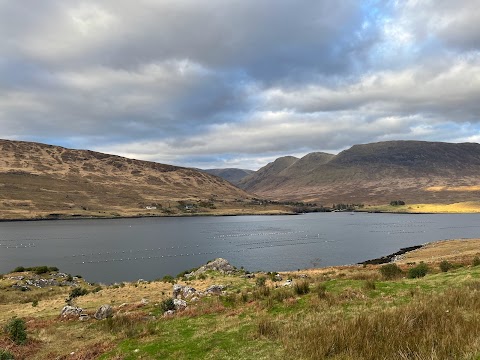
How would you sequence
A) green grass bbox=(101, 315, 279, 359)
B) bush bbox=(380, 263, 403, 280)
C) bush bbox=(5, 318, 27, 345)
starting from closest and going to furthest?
green grass bbox=(101, 315, 279, 359) → bush bbox=(5, 318, 27, 345) → bush bbox=(380, 263, 403, 280)

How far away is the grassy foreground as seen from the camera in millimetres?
9461

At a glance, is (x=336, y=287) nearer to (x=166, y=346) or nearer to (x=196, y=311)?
(x=196, y=311)

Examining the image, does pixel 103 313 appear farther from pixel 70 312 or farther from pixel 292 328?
pixel 292 328


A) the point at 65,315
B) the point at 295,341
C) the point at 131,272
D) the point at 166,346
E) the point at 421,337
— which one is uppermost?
the point at 421,337

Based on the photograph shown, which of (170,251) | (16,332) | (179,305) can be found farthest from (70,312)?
(170,251)

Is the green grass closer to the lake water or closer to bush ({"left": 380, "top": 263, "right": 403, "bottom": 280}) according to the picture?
bush ({"left": 380, "top": 263, "right": 403, "bottom": 280})

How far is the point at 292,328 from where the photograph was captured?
512 inches

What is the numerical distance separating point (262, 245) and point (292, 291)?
90.7 m

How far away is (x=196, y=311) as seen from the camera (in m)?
20.6

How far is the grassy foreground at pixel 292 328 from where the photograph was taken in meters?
9.46

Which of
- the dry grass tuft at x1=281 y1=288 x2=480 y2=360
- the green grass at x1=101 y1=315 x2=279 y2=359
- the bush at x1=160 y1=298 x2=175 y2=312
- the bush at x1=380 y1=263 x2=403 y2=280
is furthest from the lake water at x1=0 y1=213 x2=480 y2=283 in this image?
the dry grass tuft at x1=281 y1=288 x2=480 y2=360

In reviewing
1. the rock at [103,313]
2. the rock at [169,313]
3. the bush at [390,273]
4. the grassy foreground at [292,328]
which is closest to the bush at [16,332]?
the grassy foreground at [292,328]

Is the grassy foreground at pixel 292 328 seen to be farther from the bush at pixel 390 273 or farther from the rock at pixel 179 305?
the bush at pixel 390 273

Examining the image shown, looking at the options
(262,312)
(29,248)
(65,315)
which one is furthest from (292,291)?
(29,248)
